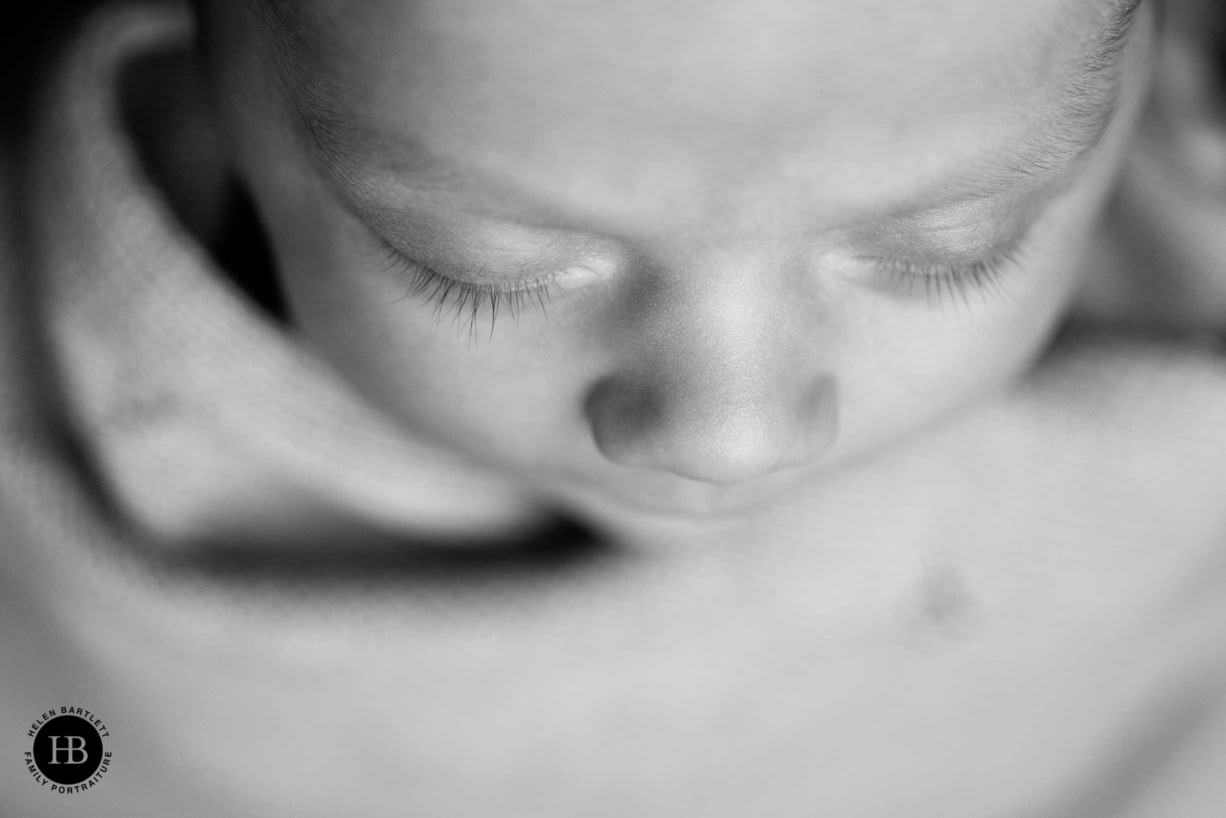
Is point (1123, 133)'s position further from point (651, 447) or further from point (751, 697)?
point (751, 697)

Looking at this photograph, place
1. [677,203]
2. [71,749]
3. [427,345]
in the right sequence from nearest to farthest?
[677,203], [427,345], [71,749]

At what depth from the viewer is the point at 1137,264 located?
69 cm

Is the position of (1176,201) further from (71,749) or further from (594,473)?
(71,749)

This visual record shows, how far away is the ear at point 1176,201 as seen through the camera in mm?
652

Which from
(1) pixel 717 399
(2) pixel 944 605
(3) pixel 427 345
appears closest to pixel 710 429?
(1) pixel 717 399

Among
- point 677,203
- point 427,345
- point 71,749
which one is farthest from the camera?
point 71,749

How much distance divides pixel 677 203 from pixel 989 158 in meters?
0.10

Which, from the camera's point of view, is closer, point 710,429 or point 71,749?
point 710,429

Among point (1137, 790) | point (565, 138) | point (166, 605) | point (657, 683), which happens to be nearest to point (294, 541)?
point (166, 605)

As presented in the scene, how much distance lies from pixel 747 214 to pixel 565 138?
0.06m

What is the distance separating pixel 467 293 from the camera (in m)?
0.44

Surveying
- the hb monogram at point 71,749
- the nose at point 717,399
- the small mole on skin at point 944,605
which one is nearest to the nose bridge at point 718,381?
the nose at point 717,399

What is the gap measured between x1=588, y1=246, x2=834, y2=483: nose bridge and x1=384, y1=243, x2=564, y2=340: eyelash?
0.13 ft

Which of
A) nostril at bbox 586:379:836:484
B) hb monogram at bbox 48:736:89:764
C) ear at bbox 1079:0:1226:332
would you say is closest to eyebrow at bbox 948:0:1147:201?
nostril at bbox 586:379:836:484
